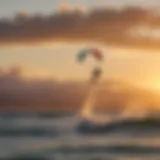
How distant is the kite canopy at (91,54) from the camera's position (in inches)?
49.1

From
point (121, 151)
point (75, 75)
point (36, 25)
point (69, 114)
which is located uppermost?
point (36, 25)

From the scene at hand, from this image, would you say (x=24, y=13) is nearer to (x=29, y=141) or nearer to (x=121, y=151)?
(x=29, y=141)

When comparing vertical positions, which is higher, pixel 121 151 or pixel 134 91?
pixel 134 91

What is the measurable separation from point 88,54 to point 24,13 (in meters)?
0.23

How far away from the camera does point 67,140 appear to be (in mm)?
1201

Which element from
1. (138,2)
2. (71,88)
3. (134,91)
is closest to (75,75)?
(71,88)

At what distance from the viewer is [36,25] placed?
1258 mm

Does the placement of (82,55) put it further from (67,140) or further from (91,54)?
(67,140)

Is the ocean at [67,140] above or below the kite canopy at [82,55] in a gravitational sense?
below

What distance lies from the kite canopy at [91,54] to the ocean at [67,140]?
0.56ft

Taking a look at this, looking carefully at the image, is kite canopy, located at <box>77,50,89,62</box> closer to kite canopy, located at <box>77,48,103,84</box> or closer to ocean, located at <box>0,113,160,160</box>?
kite canopy, located at <box>77,48,103,84</box>

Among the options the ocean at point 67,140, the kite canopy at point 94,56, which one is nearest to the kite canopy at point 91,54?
the kite canopy at point 94,56

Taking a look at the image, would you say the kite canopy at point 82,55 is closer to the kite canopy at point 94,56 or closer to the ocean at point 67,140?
the kite canopy at point 94,56

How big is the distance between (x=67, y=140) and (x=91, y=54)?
0.85ft
